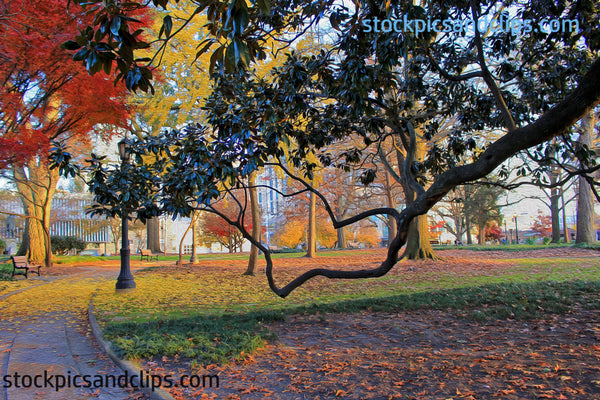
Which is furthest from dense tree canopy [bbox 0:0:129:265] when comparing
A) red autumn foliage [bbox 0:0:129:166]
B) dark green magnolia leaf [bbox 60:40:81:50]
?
dark green magnolia leaf [bbox 60:40:81:50]

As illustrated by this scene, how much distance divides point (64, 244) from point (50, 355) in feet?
90.4

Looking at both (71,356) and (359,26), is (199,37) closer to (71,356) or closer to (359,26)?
(359,26)

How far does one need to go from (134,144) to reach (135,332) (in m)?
2.91

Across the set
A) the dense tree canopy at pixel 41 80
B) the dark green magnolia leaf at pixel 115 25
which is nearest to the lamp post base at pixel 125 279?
the dense tree canopy at pixel 41 80

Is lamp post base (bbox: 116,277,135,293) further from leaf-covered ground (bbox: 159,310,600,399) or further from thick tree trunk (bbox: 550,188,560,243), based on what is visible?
thick tree trunk (bbox: 550,188,560,243)

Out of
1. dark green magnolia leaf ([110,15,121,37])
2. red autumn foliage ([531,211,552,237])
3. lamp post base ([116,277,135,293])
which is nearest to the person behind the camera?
dark green magnolia leaf ([110,15,121,37])

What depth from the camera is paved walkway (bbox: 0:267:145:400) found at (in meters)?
3.81

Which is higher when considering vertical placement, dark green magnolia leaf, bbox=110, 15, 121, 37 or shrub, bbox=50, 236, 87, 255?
dark green magnolia leaf, bbox=110, 15, 121, 37

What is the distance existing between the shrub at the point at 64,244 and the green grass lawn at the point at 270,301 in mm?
19122

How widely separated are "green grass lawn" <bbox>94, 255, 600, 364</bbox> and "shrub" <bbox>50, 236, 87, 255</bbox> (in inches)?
753

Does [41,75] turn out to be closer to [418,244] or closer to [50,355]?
[50,355]

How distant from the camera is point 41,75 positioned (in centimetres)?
1166

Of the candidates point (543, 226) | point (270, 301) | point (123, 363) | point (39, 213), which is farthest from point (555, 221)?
point (39, 213)

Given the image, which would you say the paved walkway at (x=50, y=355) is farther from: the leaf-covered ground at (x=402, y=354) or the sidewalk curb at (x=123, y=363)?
the leaf-covered ground at (x=402, y=354)
